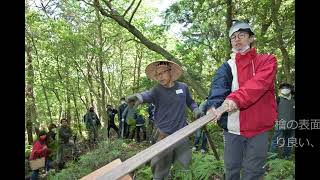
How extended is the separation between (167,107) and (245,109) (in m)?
1.31

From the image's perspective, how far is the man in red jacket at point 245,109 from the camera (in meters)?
2.76

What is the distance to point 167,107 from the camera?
4.00 metres

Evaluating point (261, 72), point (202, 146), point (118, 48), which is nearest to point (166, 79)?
point (261, 72)

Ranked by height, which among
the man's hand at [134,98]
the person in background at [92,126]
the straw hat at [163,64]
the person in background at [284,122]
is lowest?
the person in background at [92,126]

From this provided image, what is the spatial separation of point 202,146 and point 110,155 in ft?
7.35

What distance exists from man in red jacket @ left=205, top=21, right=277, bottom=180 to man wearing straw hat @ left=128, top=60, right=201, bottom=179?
106 cm

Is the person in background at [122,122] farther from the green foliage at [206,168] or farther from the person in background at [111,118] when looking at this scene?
the green foliage at [206,168]

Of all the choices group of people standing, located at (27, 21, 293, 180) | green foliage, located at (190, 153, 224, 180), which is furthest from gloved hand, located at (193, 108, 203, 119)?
group of people standing, located at (27, 21, 293, 180)

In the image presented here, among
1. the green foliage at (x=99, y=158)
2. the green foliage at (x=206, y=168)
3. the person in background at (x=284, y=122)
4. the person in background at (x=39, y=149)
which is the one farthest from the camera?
the person in background at (x=39, y=149)

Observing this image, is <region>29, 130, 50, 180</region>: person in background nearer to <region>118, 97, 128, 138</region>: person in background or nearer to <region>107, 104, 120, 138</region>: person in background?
<region>118, 97, 128, 138</region>: person in background

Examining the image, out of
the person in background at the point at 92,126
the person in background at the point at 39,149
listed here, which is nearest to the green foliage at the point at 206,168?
the person in background at the point at 39,149

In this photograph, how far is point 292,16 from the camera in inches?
234

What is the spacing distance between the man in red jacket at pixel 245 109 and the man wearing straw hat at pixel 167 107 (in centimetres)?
106

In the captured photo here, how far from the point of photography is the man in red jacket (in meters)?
2.76
